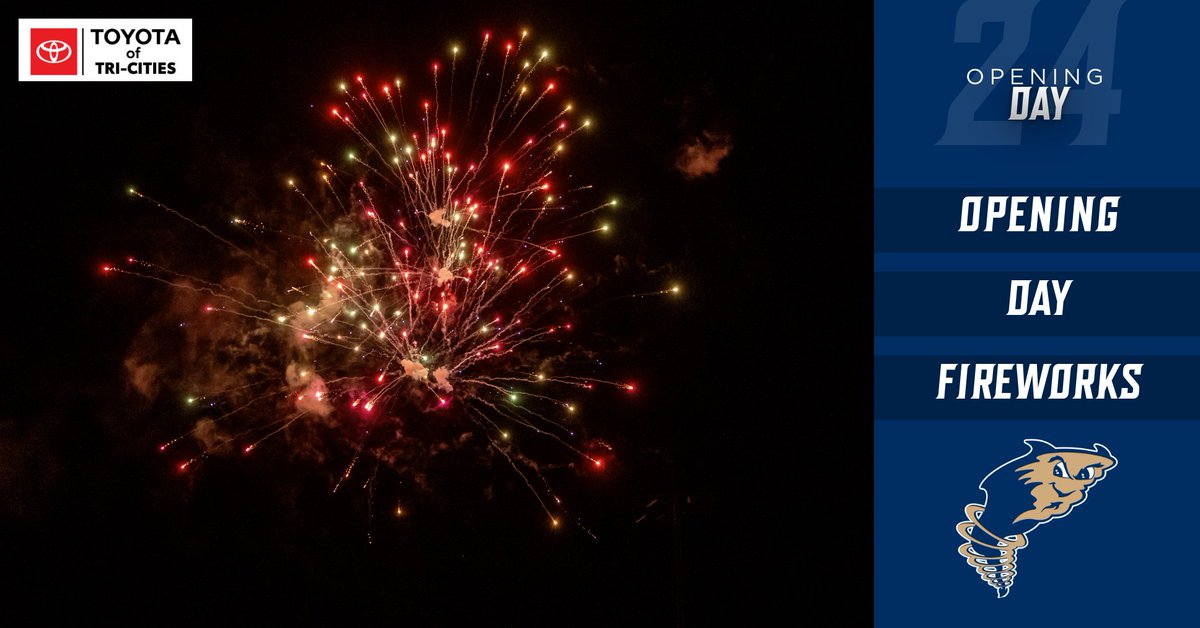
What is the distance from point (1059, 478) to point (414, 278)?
3.99 m

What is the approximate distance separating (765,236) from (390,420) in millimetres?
2524

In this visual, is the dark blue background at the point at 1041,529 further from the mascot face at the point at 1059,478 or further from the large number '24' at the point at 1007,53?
the large number '24' at the point at 1007,53

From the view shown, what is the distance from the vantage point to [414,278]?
338 cm

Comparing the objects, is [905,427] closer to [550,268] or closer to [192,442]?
[550,268]

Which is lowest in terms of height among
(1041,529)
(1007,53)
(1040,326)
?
(1041,529)

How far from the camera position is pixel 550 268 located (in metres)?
3.44

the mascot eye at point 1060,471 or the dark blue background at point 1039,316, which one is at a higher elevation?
the dark blue background at point 1039,316

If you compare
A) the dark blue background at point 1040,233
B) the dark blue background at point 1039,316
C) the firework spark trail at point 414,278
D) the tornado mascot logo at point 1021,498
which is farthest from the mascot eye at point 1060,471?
the firework spark trail at point 414,278

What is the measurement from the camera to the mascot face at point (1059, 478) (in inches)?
133

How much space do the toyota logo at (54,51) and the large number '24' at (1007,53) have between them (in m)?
5.29

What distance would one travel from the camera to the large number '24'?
3.39 m

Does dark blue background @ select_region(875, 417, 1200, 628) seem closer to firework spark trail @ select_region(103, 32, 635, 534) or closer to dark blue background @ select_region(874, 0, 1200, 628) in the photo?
dark blue background @ select_region(874, 0, 1200, 628)

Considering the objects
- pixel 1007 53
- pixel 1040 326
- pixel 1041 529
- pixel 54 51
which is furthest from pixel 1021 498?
pixel 54 51

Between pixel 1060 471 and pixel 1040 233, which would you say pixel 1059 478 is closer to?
pixel 1060 471
